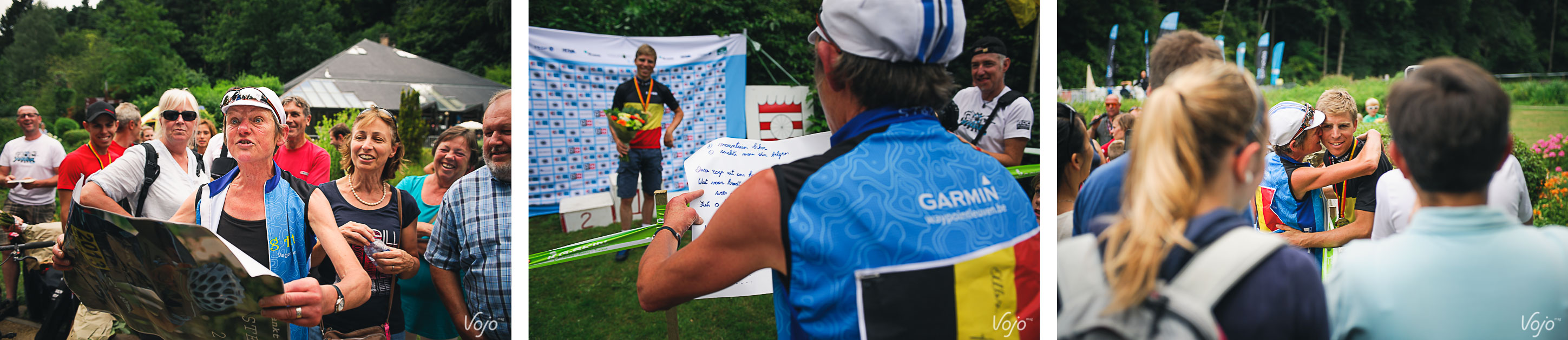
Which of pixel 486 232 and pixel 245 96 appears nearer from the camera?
pixel 245 96

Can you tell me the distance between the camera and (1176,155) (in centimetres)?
107

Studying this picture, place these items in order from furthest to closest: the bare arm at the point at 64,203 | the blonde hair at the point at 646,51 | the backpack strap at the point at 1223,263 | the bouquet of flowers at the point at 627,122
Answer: the bouquet of flowers at the point at 627,122
the blonde hair at the point at 646,51
the bare arm at the point at 64,203
the backpack strap at the point at 1223,263

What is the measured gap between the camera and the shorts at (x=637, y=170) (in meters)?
5.20

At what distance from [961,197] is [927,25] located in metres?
0.30

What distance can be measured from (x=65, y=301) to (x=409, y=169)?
2099mm

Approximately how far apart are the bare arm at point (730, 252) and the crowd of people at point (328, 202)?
3.59 feet

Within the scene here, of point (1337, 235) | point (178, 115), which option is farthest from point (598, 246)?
point (1337, 235)

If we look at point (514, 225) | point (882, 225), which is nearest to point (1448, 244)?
point (882, 225)

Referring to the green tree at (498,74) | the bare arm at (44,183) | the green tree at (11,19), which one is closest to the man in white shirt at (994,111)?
the green tree at (498,74)

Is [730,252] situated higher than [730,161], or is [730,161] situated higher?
[730,161]

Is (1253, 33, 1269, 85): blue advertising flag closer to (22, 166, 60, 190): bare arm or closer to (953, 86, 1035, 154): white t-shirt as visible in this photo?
(953, 86, 1035, 154): white t-shirt

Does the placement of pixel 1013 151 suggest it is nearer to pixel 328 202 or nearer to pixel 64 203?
pixel 328 202

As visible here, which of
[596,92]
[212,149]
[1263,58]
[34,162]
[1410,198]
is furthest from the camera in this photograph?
[596,92]

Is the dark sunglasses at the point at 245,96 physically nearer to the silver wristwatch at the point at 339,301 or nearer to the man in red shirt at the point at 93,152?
the silver wristwatch at the point at 339,301
